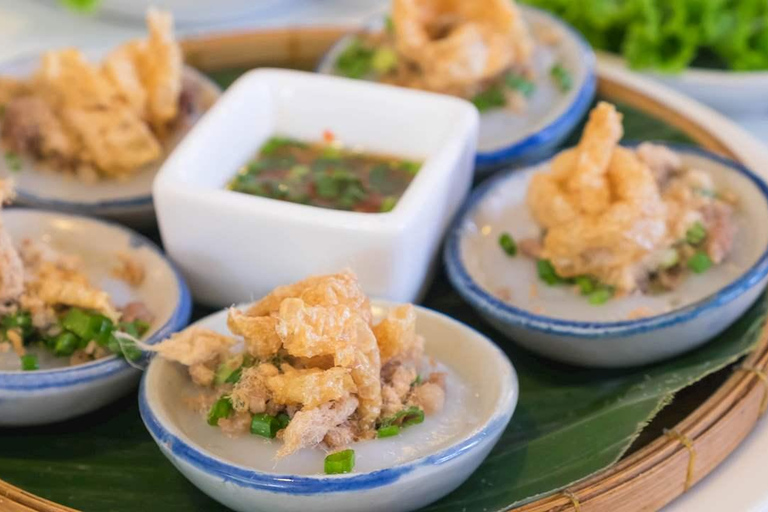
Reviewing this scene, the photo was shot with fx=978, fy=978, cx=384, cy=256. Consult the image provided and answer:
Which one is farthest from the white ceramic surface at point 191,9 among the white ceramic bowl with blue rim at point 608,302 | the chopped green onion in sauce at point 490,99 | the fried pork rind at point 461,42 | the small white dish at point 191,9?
the white ceramic bowl with blue rim at point 608,302

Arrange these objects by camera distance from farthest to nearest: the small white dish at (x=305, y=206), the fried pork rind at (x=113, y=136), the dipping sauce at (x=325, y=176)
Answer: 1. the fried pork rind at (x=113, y=136)
2. the dipping sauce at (x=325, y=176)
3. the small white dish at (x=305, y=206)

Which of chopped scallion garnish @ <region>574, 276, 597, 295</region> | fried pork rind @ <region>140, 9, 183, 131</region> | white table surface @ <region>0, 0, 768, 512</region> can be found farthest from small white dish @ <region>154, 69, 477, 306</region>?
white table surface @ <region>0, 0, 768, 512</region>

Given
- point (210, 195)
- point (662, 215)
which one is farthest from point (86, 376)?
point (662, 215)

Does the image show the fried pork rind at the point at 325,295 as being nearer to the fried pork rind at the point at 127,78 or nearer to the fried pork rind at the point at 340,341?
the fried pork rind at the point at 340,341

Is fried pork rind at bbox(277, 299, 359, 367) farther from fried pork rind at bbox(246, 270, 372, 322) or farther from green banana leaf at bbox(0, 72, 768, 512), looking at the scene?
green banana leaf at bbox(0, 72, 768, 512)

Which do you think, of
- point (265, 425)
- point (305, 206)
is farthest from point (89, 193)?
point (265, 425)

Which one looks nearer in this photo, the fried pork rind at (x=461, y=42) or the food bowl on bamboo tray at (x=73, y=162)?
the food bowl on bamboo tray at (x=73, y=162)

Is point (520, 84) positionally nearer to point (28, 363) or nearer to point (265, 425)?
point (265, 425)

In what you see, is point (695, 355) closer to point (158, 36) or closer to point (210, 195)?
point (210, 195)
